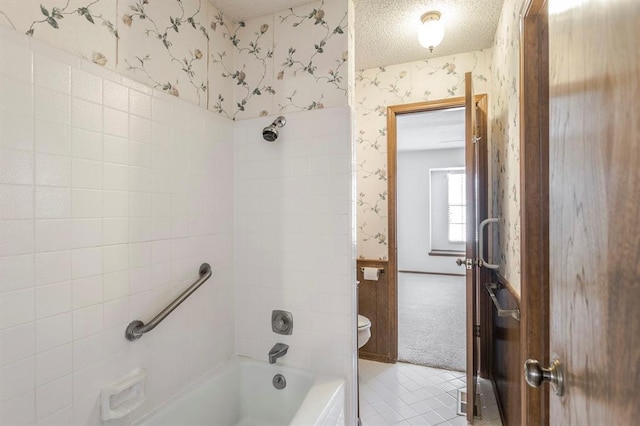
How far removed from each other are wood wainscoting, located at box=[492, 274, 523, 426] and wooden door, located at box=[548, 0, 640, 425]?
33.5 inches

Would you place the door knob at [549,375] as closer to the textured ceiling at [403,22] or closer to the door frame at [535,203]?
the door frame at [535,203]

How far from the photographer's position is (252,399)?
5.46ft

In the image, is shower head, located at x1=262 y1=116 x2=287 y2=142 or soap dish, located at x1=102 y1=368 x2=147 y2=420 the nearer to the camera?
soap dish, located at x1=102 y1=368 x2=147 y2=420

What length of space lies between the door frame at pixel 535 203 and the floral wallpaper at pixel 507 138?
149 mm

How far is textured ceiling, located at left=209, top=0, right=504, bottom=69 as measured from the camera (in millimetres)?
1715

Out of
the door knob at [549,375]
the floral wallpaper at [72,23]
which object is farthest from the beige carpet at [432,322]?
the floral wallpaper at [72,23]

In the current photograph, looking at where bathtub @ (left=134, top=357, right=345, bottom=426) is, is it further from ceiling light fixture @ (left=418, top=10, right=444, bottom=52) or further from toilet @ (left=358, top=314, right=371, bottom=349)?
ceiling light fixture @ (left=418, top=10, right=444, bottom=52)

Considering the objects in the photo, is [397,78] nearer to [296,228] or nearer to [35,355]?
[296,228]

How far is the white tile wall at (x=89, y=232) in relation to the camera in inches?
35.4

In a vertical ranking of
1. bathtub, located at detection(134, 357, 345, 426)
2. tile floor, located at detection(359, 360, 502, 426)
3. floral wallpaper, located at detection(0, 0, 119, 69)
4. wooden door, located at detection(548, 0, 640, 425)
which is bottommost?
tile floor, located at detection(359, 360, 502, 426)

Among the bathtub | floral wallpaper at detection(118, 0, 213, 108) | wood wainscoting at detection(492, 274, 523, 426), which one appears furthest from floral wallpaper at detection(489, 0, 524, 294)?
floral wallpaper at detection(118, 0, 213, 108)

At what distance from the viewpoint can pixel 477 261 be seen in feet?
6.38

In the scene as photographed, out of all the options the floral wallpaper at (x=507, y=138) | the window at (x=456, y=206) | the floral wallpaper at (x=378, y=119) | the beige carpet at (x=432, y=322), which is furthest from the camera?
the window at (x=456, y=206)

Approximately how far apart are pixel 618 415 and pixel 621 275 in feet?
0.72
